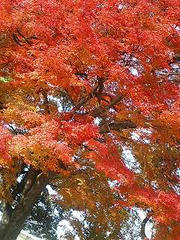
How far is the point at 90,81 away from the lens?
14.6 meters

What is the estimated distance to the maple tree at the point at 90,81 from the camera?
40.9 feet

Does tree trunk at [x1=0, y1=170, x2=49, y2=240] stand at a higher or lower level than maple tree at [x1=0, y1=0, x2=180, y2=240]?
lower

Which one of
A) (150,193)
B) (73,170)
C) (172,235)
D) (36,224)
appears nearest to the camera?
(150,193)

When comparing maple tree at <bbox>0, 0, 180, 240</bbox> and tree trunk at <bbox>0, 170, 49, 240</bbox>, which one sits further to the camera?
tree trunk at <bbox>0, 170, 49, 240</bbox>

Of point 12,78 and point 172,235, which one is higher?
point 12,78

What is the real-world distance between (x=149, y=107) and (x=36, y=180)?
6238 millimetres

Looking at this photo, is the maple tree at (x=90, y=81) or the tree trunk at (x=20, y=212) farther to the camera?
the tree trunk at (x=20, y=212)

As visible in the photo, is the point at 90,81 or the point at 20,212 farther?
the point at 20,212

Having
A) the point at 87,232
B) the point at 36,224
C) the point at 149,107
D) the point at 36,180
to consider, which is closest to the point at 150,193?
the point at 149,107

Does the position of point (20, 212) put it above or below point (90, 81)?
below

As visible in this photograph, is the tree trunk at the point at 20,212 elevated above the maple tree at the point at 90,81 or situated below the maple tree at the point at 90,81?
below

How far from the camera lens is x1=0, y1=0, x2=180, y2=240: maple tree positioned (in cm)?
1248

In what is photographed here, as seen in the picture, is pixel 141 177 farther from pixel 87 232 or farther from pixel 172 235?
pixel 87 232

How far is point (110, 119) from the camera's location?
15531mm
